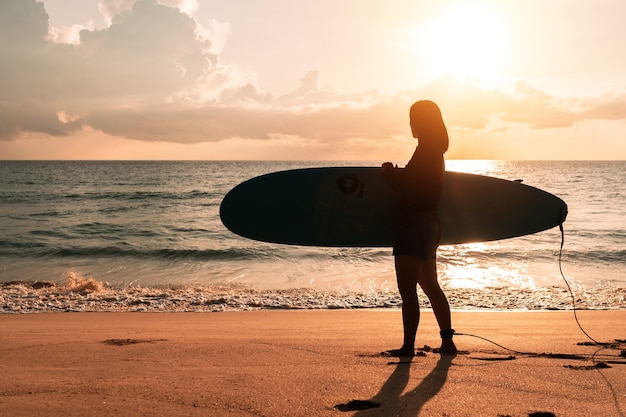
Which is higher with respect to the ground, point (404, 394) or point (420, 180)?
point (420, 180)

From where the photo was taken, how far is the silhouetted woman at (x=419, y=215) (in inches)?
148

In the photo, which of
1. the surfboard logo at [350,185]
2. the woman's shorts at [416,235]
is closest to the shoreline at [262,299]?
the surfboard logo at [350,185]

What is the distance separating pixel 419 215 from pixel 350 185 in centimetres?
127

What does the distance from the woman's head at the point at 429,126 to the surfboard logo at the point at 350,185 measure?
1083 mm

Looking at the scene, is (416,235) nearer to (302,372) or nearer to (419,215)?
(419,215)

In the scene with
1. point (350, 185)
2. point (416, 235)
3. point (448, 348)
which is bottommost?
point (448, 348)

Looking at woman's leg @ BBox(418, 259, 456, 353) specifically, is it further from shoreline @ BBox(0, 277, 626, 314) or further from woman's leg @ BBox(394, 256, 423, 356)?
shoreline @ BBox(0, 277, 626, 314)

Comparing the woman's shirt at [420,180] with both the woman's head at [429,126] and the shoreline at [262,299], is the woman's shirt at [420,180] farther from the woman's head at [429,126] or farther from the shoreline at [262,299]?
the shoreline at [262,299]

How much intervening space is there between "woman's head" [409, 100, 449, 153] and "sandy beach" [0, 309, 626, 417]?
146 centimetres

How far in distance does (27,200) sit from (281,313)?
3103cm

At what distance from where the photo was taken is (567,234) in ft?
60.8

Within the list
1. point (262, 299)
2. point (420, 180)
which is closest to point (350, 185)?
point (420, 180)

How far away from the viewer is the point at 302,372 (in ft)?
11.2

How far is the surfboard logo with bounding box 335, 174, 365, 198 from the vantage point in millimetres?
4891
